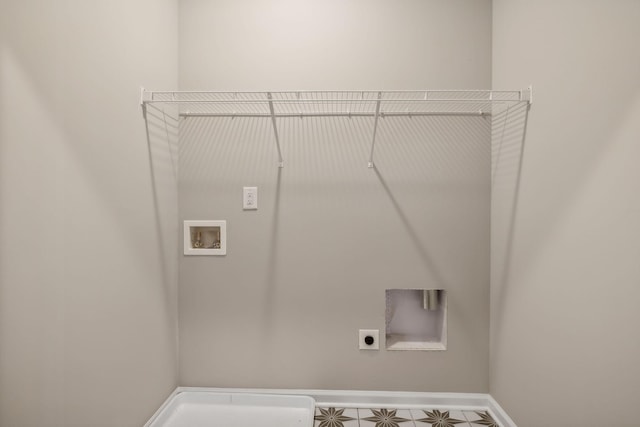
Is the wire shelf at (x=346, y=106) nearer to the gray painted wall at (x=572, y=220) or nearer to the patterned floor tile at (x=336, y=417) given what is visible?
the gray painted wall at (x=572, y=220)

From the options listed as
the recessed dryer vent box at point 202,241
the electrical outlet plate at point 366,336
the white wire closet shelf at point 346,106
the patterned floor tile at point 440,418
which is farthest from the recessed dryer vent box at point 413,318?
the recessed dryer vent box at point 202,241

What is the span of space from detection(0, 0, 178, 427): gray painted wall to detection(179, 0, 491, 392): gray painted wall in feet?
0.84

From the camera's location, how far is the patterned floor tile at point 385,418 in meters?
1.64

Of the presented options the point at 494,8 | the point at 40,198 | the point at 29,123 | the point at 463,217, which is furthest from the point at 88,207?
the point at 494,8

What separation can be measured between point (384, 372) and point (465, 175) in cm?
113

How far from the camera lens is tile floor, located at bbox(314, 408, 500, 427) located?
1.64 m

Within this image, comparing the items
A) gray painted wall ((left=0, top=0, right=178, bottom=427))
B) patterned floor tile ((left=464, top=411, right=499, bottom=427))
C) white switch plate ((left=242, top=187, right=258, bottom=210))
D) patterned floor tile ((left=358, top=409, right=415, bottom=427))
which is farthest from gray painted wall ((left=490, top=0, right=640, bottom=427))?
gray painted wall ((left=0, top=0, right=178, bottom=427))

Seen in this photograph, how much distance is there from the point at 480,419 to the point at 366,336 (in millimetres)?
671

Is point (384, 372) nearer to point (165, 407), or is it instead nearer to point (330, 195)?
point (330, 195)

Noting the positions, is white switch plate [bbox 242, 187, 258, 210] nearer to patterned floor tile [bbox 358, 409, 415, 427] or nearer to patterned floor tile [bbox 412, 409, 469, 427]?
patterned floor tile [bbox 358, 409, 415, 427]

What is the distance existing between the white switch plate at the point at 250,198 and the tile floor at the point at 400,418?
3.67 feet

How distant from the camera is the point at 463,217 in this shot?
5.87 ft

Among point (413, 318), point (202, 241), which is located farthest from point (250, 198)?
point (413, 318)

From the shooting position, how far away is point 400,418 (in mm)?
1693
